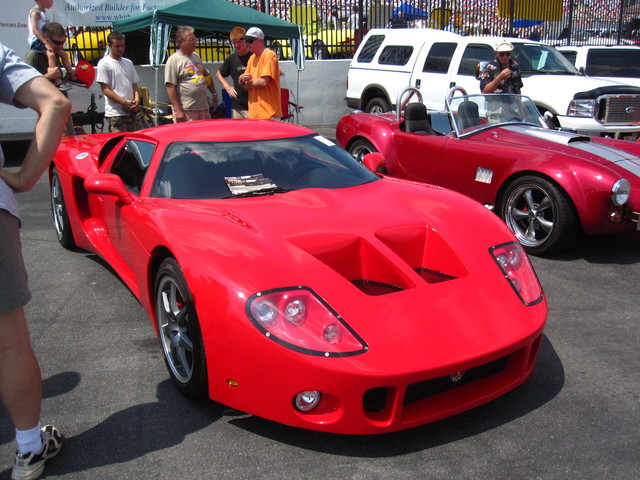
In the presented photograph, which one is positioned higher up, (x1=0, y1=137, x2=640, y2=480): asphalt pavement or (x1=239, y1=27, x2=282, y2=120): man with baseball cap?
(x1=239, y1=27, x2=282, y2=120): man with baseball cap

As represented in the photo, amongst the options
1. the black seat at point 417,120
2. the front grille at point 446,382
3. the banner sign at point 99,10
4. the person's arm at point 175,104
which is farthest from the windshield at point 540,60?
the front grille at point 446,382

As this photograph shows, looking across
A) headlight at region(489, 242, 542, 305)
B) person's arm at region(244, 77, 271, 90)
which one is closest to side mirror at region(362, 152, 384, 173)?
headlight at region(489, 242, 542, 305)

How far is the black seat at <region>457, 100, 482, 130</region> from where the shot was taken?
19.8ft

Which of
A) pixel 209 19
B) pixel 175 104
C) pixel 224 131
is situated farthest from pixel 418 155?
pixel 209 19

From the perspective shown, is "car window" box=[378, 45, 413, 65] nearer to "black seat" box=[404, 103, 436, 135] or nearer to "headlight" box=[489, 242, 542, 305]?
"black seat" box=[404, 103, 436, 135]

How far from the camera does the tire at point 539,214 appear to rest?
498cm

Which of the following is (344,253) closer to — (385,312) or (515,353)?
(385,312)

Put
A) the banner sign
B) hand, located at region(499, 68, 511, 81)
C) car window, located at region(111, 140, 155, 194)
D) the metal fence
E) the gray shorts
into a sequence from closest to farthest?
the gray shorts < car window, located at region(111, 140, 155, 194) < hand, located at region(499, 68, 511, 81) < the banner sign < the metal fence

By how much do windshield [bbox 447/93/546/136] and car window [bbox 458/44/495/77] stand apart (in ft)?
12.9

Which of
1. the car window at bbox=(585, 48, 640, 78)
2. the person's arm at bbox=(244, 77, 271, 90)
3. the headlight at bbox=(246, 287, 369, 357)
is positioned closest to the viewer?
the headlight at bbox=(246, 287, 369, 357)

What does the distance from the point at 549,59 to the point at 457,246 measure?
8097 mm

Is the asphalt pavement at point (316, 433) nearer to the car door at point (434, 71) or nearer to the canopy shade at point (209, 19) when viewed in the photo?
the car door at point (434, 71)

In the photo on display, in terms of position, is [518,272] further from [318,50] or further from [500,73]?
[318,50]

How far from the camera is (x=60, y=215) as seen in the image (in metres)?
5.22
